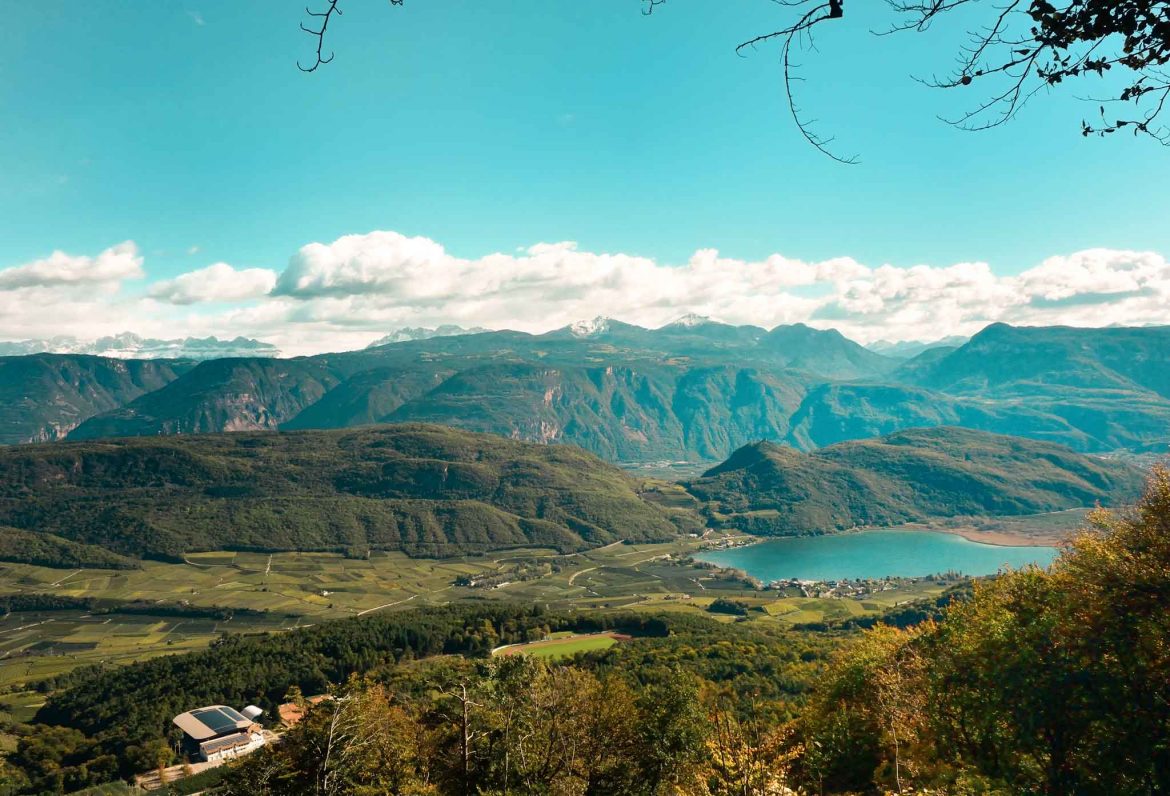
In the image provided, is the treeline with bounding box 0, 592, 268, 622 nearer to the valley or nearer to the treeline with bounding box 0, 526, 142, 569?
the valley

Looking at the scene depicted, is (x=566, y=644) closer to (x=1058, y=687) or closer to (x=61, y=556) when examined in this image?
(x=1058, y=687)

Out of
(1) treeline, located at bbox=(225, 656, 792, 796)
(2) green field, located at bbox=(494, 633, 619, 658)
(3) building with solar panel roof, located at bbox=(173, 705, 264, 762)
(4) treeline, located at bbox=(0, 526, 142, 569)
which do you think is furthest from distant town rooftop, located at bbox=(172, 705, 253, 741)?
(4) treeline, located at bbox=(0, 526, 142, 569)

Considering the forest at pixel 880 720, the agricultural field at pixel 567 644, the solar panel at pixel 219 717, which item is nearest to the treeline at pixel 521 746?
the forest at pixel 880 720

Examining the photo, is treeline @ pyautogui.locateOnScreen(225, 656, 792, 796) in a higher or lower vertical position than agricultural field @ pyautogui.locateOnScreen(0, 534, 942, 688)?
higher

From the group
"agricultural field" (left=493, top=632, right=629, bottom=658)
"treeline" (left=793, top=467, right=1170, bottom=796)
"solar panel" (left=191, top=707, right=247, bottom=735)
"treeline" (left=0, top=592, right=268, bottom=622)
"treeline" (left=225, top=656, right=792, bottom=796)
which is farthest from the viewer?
"treeline" (left=0, top=592, right=268, bottom=622)

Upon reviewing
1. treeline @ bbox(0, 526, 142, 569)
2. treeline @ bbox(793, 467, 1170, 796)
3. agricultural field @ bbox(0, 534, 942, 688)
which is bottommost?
agricultural field @ bbox(0, 534, 942, 688)

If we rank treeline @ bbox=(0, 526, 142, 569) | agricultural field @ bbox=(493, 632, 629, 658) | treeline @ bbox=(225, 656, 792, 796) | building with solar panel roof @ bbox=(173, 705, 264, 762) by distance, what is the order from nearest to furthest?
treeline @ bbox=(225, 656, 792, 796), building with solar panel roof @ bbox=(173, 705, 264, 762), agricultural field @ bbox=(493, 632, 629, 658), treeline @ bbox=(0, 526, 142, 569)

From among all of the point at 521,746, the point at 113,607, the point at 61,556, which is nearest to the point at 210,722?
the point at 521,746

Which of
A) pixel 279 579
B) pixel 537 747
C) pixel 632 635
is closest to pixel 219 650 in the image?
pixel 632 635
